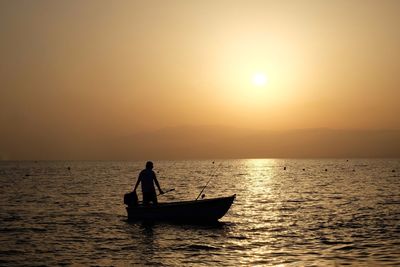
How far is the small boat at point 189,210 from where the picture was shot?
24.6 m

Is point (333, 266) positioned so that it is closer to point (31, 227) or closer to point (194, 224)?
point (194, 224)

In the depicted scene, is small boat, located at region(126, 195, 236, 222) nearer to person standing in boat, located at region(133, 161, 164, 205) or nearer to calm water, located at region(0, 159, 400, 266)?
person standing in boat, located at region(133, 161, 164, 205)

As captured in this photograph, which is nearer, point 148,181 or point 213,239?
point 213,239

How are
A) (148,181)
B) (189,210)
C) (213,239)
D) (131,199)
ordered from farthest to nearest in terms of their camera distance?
(131,199) < (189,210) < (148,181) < (213,239)

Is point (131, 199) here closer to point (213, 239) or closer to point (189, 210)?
point (189, 210)

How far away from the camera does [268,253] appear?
17406 millimetres

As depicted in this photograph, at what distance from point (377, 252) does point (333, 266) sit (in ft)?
11.4

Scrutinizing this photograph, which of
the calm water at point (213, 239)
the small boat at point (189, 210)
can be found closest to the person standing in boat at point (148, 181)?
the small boat at point (189, 210)

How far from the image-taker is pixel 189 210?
2469cm

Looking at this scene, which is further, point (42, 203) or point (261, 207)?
point (42, 203)

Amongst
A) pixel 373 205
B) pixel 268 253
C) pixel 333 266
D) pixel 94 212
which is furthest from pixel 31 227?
pixel 373 205

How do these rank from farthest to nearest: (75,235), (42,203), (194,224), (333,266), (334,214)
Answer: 1. (42,203)
2. (334,214)
3. (194,224)
4. (75,235)
5. (333,266)

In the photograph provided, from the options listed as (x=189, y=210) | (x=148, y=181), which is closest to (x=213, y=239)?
(x=189, y=210)

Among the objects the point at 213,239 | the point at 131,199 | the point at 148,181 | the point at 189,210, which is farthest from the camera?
the point at 131,199
